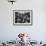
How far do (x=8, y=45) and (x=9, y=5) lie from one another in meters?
2.10

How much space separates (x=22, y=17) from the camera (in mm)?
5070

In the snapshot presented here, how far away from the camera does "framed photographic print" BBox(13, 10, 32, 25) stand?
16.5 feet

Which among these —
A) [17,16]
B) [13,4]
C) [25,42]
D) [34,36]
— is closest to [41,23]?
[34,36]

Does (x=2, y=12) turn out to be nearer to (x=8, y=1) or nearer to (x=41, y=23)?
(x=8, y=1)

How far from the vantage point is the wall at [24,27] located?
16.4 feet

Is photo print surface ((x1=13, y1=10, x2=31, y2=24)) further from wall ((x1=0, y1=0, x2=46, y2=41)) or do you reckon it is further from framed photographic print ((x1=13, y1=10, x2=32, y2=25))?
wall ((x1=0, y1=0, x2=46, y2=41))

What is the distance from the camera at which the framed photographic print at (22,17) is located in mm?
5031

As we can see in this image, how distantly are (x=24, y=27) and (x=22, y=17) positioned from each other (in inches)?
15.6

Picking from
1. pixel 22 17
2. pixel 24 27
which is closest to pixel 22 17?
pixel 22 17

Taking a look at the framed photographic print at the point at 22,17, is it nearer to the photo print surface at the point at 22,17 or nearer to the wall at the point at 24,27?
the photo print surface at the point at 22,17

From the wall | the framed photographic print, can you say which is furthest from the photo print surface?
the wall

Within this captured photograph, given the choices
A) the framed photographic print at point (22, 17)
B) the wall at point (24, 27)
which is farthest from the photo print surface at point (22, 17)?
the wall at point (24, 27)

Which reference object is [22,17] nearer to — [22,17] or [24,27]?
[22,17]

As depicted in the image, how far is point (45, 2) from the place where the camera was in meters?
5.02
